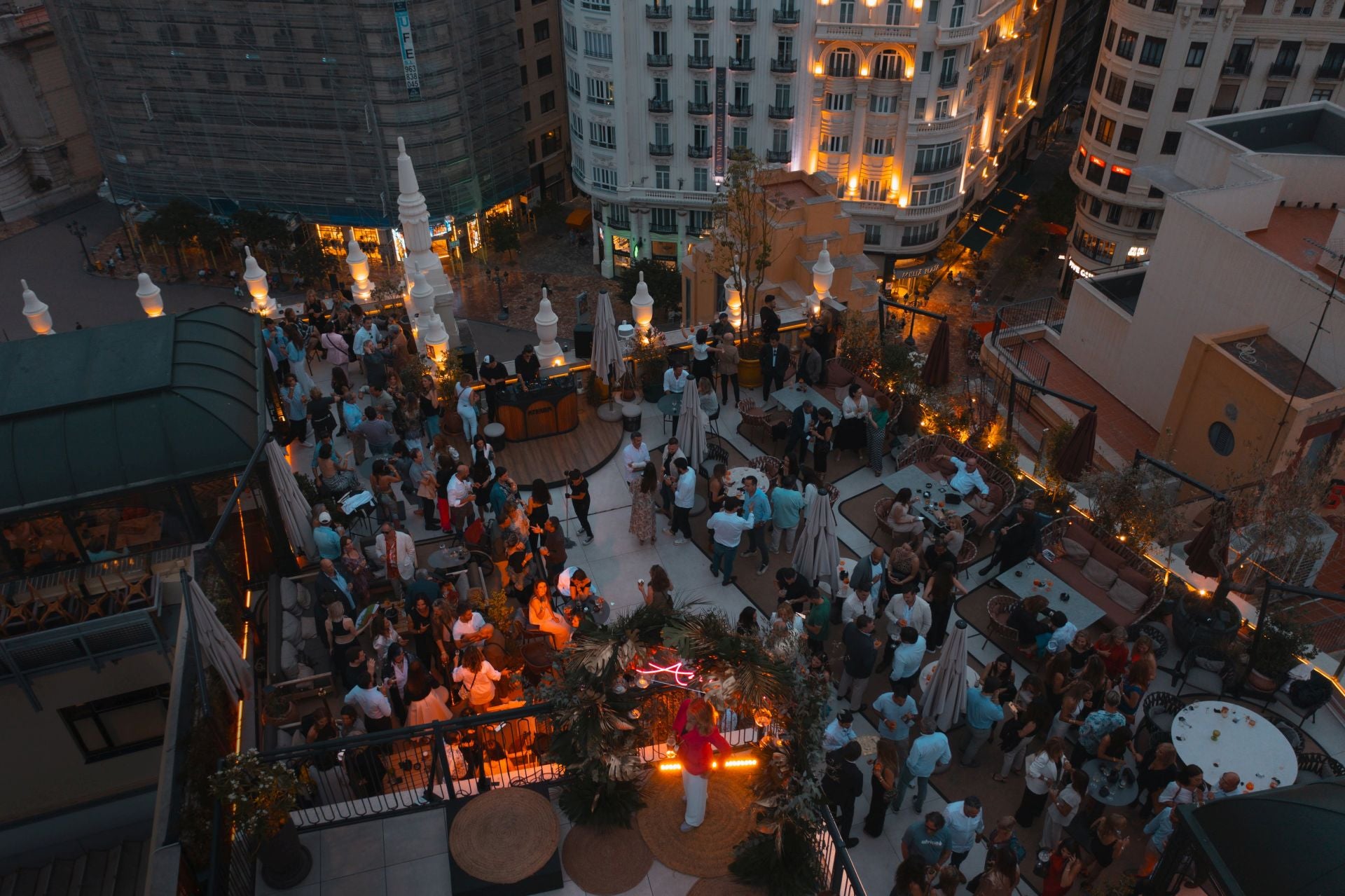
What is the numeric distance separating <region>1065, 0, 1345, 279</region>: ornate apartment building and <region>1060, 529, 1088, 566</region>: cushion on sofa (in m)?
30.2

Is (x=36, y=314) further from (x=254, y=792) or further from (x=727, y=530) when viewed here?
(x=727, y=530)

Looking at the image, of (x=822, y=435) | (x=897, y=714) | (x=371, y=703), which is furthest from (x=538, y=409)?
(x=897, y=714)

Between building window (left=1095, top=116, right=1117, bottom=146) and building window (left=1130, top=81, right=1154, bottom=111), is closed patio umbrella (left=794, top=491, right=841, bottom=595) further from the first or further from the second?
building window (left=1095, top=116, right=1117, bottom=146)

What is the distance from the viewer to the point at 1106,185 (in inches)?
1964

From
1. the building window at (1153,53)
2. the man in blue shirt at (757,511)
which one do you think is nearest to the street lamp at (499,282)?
the building window at (1153,53)

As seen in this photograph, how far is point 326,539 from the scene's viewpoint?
1634cm

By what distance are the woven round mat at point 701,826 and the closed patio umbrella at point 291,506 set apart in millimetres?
7815

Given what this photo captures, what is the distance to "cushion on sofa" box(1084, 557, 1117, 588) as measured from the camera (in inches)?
656

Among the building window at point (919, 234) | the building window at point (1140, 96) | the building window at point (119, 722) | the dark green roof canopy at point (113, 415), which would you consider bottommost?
the building window at point (919, 234)

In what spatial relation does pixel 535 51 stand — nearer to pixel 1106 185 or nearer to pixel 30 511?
pixel 1106 185

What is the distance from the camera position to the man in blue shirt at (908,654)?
46.3 ft

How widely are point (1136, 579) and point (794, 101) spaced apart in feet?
121

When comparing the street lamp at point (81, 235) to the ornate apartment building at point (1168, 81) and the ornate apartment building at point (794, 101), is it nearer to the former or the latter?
the ornate apartment building at point (794, 101)

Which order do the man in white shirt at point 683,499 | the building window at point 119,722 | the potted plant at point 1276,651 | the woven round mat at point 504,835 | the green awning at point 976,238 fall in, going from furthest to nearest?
the green awning at point 976,238, the man in white shirt at point 683,499, the building window at point 119,722, the potted plant at point 1276,651, the woven round mat at point 504,835
